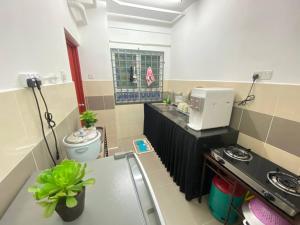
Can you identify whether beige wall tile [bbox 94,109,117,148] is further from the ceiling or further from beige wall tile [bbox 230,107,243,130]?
beige wall tile [bbox 230,107,243,130]

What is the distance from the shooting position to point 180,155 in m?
1.60

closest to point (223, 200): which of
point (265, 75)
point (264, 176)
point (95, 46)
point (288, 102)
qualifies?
point (264, 176)

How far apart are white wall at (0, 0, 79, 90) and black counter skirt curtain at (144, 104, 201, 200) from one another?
1386 millimetres

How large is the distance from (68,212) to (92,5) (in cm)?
238

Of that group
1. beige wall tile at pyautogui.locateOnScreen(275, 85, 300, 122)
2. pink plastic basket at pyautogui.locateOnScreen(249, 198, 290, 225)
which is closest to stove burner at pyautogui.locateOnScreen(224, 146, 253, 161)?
pink plastic basket at pyautogui.locateOnScreen(249, 198, 290, 225)

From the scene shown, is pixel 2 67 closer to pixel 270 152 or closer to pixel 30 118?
pixel 30 118

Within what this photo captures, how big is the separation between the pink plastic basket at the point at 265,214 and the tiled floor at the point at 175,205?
1.80 ft

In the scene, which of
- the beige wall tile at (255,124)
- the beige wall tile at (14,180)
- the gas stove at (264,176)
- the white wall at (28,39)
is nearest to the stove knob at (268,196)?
the gas stove at (264,176)

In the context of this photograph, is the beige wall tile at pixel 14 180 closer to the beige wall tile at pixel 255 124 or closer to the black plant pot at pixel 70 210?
the black plant pot at pixel 70 210

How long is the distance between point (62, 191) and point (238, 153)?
1.39m

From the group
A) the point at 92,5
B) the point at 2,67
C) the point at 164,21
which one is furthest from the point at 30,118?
the point at 164,21

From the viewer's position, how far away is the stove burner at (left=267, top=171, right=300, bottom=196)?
2.73 ft

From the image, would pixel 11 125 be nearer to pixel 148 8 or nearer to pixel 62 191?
pixel 62 191

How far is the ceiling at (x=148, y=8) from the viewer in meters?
1.99
